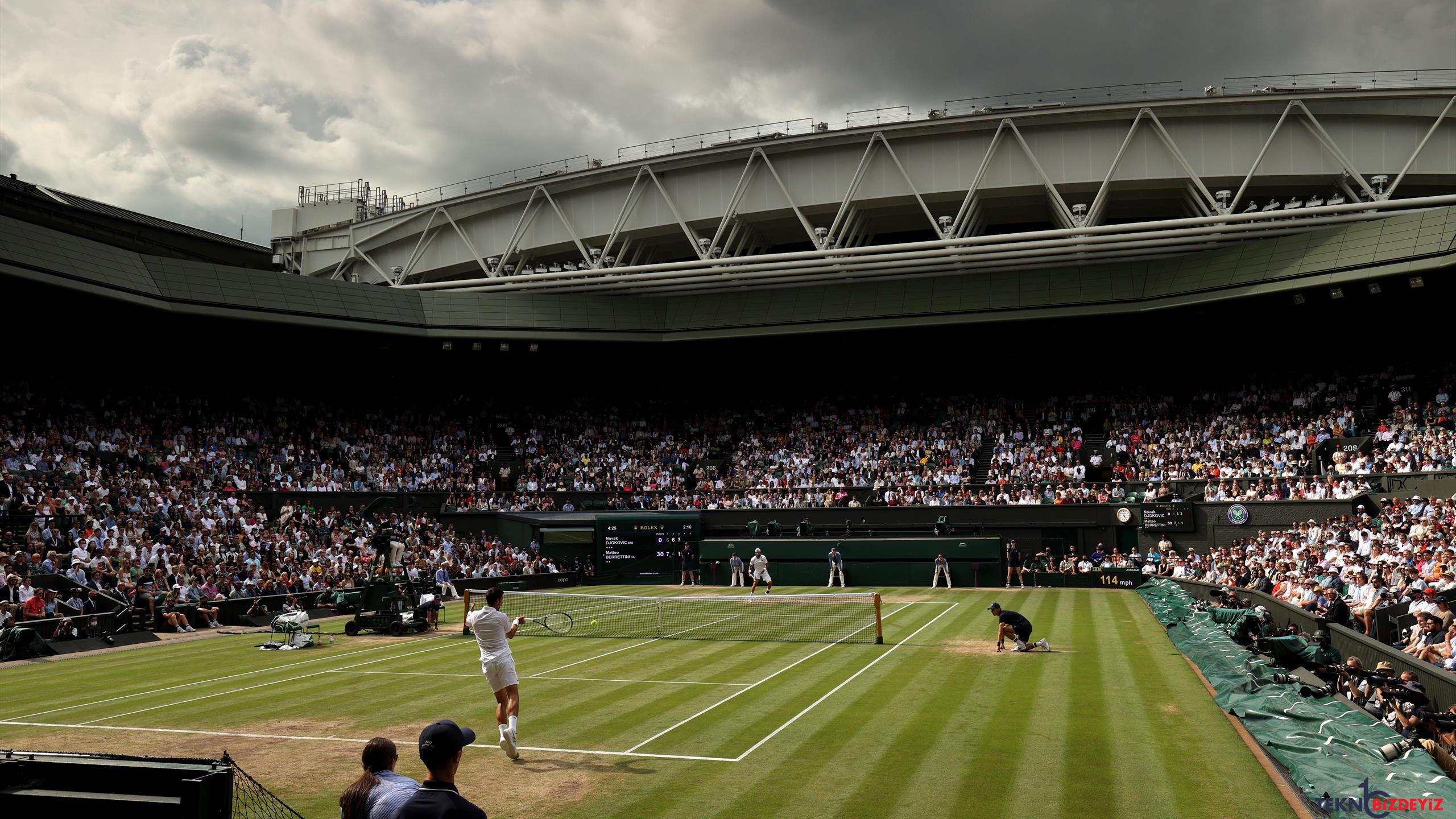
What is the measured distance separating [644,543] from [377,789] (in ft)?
130

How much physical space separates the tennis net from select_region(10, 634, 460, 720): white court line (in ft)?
8.25

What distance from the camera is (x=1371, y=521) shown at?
29.2 m

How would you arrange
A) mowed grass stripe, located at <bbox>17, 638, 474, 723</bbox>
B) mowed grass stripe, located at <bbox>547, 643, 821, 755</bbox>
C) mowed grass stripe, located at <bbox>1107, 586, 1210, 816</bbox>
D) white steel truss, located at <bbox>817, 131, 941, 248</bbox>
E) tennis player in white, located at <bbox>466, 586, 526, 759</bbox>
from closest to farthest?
mowed grass stripe, located at <bbox>1107, 586, 1210, 816</bbox> → tennis player in white, located at <bbox>466, 586, 526, 759</bbox> → mowed grass stripe, located at <bbox>547, 643, 821, 755</bbox> → mowed grass stripe, located at <bbox>17, 638, 474, 723</bbox> → white steel truss, located at <bbox>817, 131, 941, 248</bbox>

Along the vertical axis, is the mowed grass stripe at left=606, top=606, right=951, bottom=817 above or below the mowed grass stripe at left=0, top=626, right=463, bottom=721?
above

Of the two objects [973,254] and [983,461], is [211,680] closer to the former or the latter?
[973,254]

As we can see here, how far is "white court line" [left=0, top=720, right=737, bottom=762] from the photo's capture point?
38.4 ft

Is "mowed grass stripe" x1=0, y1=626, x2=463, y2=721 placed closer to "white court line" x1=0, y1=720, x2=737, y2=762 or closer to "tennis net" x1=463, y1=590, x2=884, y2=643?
"white court line" x1=0, y1=720, x2=737, y2=762

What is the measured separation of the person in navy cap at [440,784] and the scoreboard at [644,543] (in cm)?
3915

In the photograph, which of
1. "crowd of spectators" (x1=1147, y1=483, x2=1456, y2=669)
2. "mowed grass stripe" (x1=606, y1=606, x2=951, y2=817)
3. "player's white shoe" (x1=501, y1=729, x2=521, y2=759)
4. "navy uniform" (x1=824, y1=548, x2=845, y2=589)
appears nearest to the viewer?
"mowed grass stripe" (x1=606, y1=606, x2=951, y2=817)

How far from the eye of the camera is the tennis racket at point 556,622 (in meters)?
25.1

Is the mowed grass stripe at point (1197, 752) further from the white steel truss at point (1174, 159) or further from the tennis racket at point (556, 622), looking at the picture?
the white steel truss at point (1174, 159)

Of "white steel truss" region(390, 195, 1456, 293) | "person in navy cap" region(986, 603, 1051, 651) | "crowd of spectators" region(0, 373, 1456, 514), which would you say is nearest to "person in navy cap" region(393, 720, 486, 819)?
"person in navy cap" region(986, 603, 1051, 651)

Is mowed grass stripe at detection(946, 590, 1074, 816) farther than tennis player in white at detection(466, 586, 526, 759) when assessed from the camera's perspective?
No

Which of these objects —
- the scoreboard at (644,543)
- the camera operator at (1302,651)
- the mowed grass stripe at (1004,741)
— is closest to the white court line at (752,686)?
the mowed grass stripe at (1004,741)
